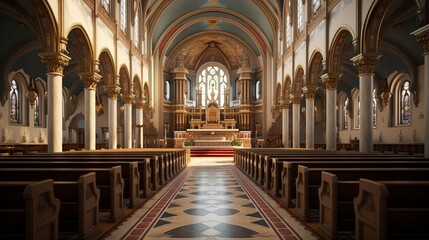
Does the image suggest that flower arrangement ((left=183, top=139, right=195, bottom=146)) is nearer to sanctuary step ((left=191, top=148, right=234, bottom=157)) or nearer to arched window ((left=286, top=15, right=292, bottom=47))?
sanctuary step ((left=191, top=148, right=234, bottom=157))

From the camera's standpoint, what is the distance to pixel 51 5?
12297 millimetres

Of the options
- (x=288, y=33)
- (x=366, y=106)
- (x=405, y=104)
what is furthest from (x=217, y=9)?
(x=366, y=106)

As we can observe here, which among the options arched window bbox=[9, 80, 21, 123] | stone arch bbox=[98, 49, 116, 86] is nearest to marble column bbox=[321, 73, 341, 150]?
stone arch bbox=[98, 49, 116, 86]

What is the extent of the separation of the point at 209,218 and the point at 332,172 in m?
2.24

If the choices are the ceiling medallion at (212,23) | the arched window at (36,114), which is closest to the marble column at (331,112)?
the ceiling medallion at (212,23)

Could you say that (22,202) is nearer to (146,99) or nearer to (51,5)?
(51,5)

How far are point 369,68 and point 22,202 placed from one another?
39.8 feet

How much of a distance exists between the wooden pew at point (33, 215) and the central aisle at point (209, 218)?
1.39 m

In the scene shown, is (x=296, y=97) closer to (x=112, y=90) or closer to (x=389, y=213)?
(x=112, y=90)

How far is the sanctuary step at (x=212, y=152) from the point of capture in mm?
29266

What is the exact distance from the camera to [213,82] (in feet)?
139

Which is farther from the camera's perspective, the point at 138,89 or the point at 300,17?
the point at 138,89

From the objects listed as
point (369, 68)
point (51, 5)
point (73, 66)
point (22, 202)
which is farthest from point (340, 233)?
point (73, 66)

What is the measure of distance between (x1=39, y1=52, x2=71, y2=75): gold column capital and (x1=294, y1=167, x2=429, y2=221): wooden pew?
32.3 feet
